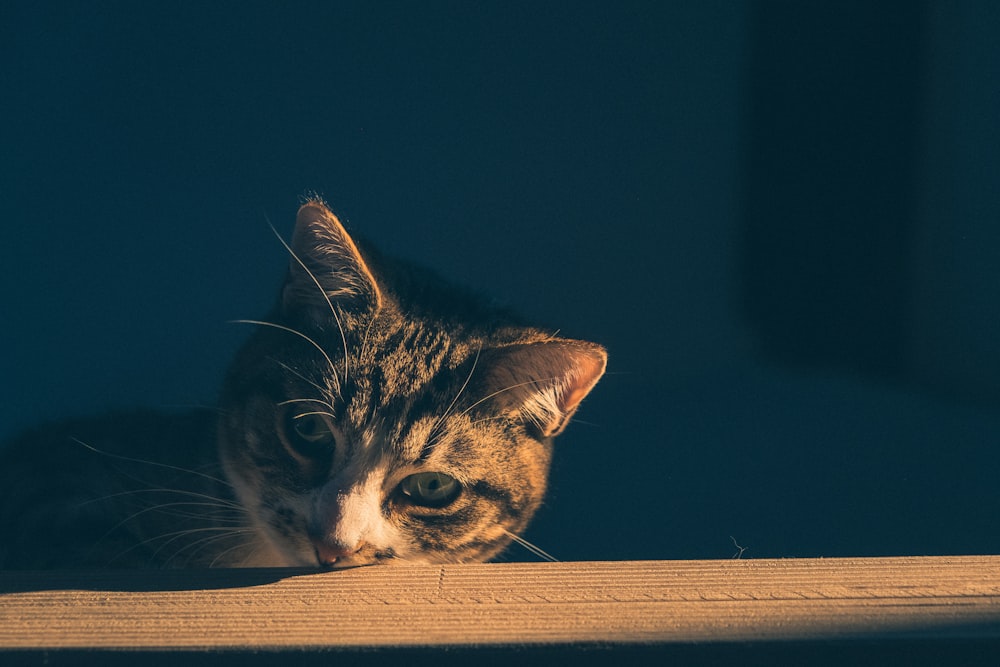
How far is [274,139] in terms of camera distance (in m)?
2.03

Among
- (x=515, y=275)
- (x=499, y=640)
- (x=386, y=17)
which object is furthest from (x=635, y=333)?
(x=499, y=640)

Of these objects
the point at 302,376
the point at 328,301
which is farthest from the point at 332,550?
the point at 328,301

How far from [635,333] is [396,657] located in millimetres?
1479

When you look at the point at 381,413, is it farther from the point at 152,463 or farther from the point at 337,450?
the point at 152,463

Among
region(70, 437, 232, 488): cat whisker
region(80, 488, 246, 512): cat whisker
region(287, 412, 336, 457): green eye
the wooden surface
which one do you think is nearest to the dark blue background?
region(70, 437, 232, 488): cat whisker

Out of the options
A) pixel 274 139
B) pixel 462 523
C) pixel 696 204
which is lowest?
pixel 462 523

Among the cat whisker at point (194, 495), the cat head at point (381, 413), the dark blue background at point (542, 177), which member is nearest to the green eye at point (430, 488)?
the cat head at point (381, 413)

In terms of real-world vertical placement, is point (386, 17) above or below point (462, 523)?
above

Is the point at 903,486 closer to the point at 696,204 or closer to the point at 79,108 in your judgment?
the point at 696,204

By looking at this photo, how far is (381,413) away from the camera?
135 centimetres

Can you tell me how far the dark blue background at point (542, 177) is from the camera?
2.02 metres

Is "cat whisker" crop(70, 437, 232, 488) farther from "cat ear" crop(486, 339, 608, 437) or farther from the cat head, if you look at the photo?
"cat ear" crop(486, 339, 608, 437)

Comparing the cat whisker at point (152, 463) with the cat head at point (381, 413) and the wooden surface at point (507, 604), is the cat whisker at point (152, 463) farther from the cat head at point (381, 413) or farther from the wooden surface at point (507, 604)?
the wooden surface at point (507, 604)

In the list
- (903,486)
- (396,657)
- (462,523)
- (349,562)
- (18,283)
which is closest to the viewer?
(396,657)
